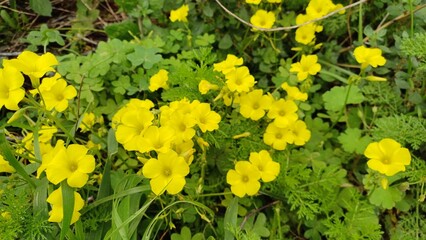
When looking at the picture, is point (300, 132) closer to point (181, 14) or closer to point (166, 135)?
point (166, 135)

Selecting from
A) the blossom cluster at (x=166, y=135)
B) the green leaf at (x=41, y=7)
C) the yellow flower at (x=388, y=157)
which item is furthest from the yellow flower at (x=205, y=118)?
the green leaf at (x=41, y=7)

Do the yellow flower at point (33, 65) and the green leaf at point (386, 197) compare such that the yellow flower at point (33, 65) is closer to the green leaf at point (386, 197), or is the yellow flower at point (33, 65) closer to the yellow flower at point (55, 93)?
the yellow flower at point (55, 93)

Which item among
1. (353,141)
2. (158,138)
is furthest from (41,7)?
(353,141)

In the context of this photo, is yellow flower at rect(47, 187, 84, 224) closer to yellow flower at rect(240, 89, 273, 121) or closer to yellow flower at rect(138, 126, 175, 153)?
yellow flower at rect(138, 126, 175, 153)

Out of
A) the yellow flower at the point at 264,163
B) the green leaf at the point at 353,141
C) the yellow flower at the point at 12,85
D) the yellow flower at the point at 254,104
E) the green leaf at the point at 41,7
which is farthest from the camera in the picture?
the green leaf at the point at 41,7

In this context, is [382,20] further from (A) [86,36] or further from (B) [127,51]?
(A) [86,36]

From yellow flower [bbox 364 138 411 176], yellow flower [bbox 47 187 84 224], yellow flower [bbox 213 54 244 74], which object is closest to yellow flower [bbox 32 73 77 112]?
yellow flower [bbox 47 187 84 224]

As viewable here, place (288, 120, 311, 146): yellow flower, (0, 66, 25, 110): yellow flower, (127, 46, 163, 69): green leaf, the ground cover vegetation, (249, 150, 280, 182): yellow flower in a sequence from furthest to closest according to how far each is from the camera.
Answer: (127, 46, 163, 69): green leaf → (288, 120, 311, 146): yellow flower → (249, 150, 280, 182): yellow flower → the ground cover vegetation → (0, 66, 25, 110): yellow flower
